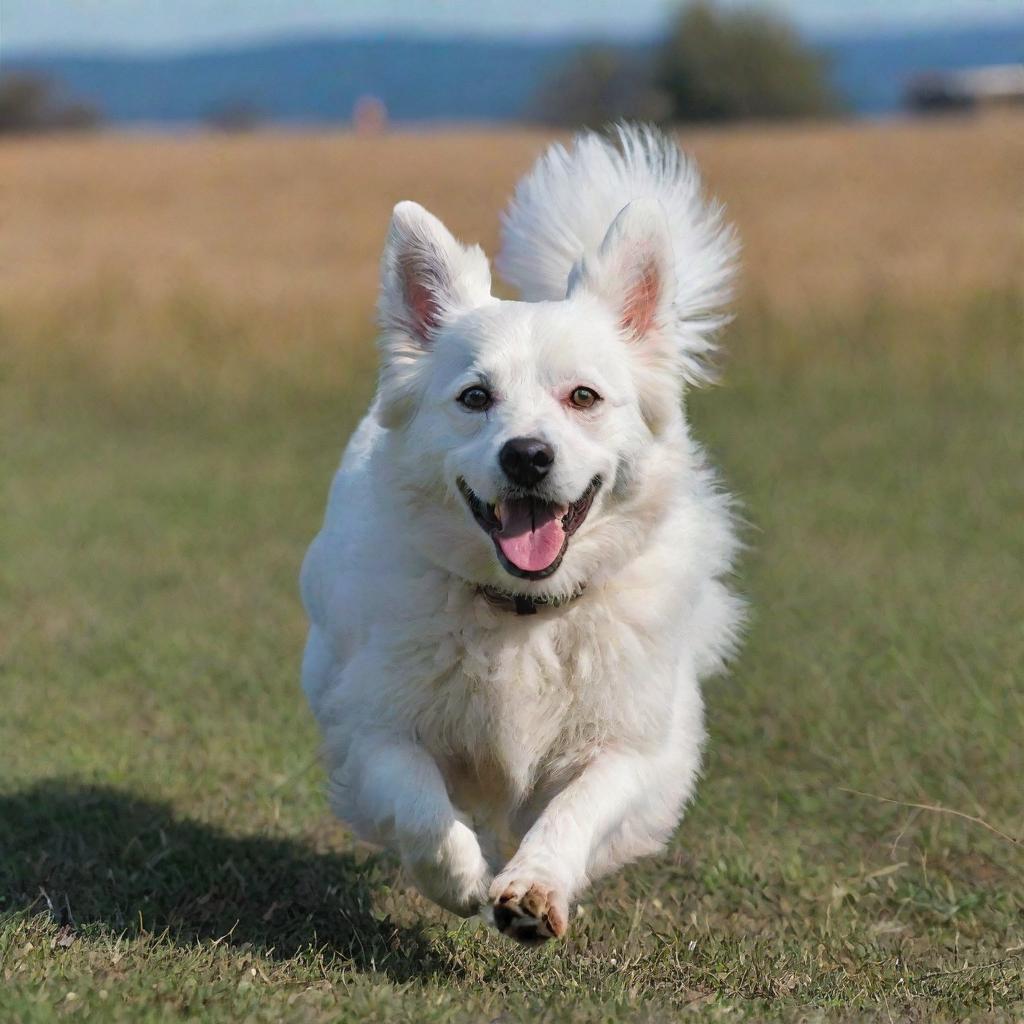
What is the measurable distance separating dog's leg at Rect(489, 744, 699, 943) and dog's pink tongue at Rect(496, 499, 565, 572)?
625 millimetres

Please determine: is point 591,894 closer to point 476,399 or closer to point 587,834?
point 587,834

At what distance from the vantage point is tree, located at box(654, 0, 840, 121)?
72.7 meters

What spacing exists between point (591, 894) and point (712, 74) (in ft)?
240

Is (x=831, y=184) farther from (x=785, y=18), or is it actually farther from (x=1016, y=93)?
(x=785, y=18)

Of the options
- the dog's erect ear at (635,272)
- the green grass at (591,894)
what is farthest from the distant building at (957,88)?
the dog's erect ear at (635,272)

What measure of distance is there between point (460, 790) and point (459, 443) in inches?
40.8

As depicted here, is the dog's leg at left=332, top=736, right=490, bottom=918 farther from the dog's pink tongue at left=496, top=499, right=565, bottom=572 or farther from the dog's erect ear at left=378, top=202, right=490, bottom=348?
the dog's erect ear at left=378, top=202, right=490, bottom=348

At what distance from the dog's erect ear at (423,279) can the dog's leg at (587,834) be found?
139 cm

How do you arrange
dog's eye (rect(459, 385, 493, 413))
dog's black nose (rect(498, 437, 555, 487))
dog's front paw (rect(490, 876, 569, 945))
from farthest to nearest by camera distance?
dog's eye (rect(459, 385, 493, 413))
dog's black nose (rect(498, 437, 555, 487))
dog's front paw (rect(490, 876, 569, 945))

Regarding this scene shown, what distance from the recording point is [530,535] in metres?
4.46

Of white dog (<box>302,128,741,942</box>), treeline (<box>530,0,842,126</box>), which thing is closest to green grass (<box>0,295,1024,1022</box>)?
white dog (<box>302,128,741,942</box>)

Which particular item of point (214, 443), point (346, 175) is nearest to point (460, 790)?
point (214, 443)

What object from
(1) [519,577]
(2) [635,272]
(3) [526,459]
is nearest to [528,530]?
(1) [519,577]

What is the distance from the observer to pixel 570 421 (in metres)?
4.55
